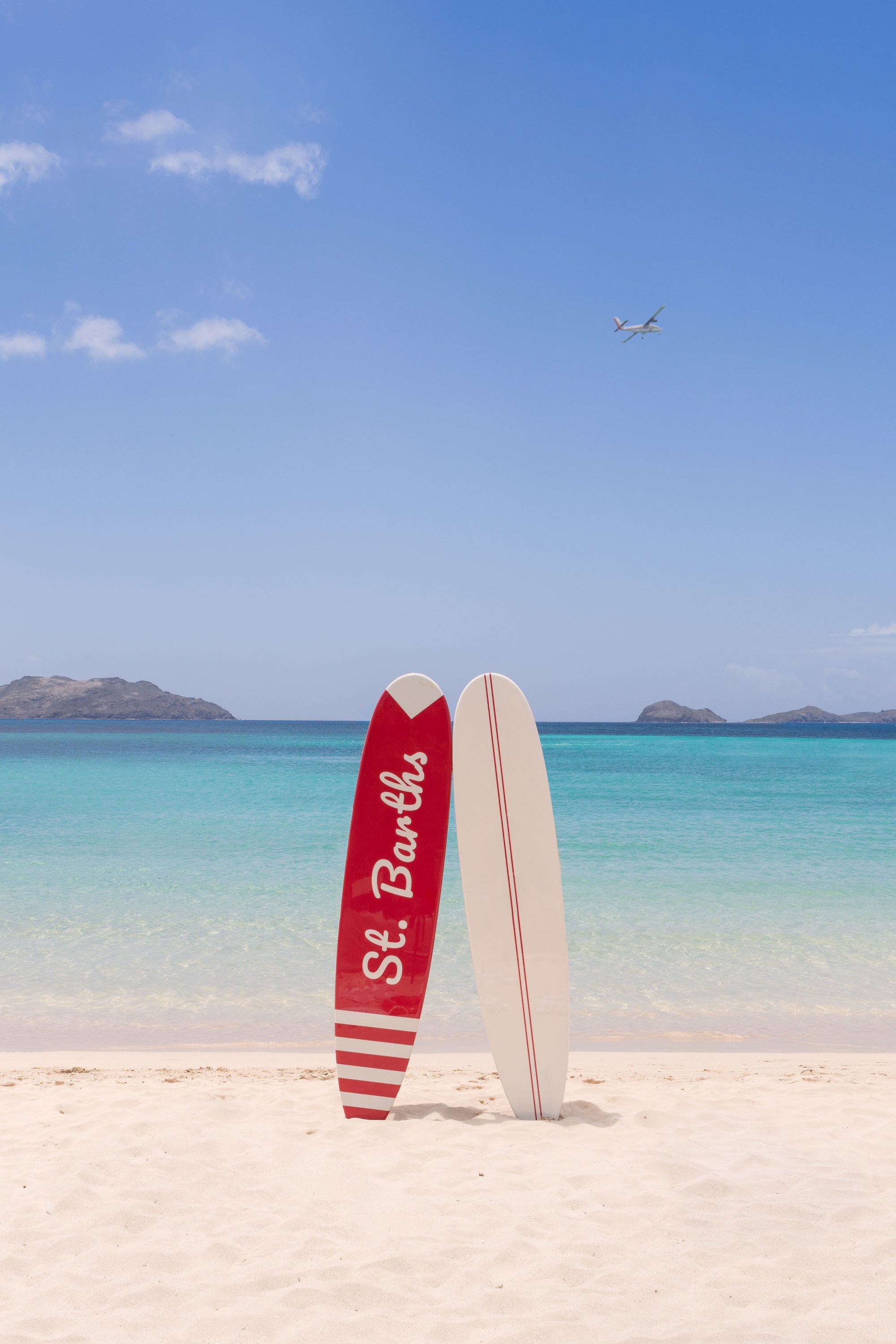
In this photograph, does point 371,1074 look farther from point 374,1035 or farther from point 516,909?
point 516,909

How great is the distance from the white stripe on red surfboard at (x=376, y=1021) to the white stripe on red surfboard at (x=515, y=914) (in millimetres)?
478

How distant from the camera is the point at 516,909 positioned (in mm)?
3424

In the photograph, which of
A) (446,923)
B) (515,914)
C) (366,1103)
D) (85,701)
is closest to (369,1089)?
(366,1103)

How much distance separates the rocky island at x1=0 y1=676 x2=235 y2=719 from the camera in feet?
396

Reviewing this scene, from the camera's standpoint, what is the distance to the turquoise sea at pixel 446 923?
5047mm

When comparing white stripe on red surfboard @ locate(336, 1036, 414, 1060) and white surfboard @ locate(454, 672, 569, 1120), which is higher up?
white surfboard @ locate(454, 672, 569, 1120)

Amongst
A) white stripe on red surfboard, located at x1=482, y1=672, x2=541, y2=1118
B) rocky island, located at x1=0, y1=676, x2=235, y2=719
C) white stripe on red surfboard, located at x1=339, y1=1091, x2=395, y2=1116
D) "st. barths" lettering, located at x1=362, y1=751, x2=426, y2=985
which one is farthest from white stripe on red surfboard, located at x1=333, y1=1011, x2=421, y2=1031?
rocky island, located at x1=0, y1=676, x2=235, y2=719

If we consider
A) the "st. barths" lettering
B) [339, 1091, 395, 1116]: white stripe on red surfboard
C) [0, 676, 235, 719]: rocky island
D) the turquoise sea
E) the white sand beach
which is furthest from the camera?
[0, 676, 235, 719]: rocky island

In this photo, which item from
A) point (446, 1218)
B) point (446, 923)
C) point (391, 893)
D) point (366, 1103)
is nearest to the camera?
point (446, 1218)

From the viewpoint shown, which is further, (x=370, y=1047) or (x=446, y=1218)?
(x=370, y=1047)

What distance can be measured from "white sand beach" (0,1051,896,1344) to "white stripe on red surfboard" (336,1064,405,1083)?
155 millimetres

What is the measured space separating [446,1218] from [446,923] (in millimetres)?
4883

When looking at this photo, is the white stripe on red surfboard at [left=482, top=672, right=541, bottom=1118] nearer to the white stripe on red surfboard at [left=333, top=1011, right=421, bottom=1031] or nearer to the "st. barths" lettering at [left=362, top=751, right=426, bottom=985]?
the "st. barths" lettering at [left=362, top=751, right=426, bottom=985]

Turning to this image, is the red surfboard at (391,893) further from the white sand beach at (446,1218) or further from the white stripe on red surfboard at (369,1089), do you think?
the white sand beach at (446,1218)
